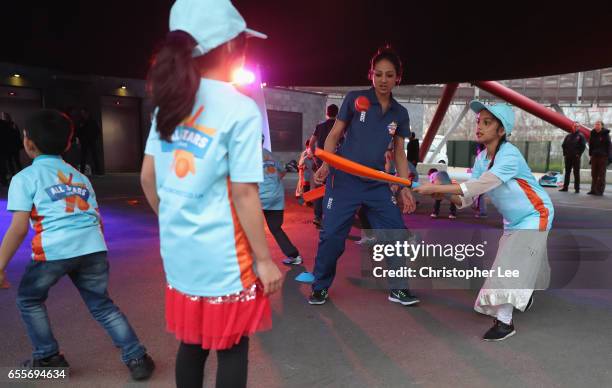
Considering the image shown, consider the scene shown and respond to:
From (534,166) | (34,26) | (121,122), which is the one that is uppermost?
(34,26)

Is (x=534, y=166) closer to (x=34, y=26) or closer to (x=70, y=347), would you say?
(x=34, y=26)

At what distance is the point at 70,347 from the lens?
279 cm

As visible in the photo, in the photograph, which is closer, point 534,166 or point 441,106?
point 441,106

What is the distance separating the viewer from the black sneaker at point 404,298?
3.63m

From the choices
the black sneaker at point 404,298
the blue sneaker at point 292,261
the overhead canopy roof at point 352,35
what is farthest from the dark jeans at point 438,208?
the black sneaker at point 404,298

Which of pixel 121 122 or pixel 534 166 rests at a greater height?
pixel 121 122

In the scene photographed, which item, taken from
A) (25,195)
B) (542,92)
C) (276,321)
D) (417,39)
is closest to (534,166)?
(542,92)

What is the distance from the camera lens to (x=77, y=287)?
2414mm

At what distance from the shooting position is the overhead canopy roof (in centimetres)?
711

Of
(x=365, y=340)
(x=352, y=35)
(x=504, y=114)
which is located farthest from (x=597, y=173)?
(x=365, y=340)

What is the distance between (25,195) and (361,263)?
3.55m

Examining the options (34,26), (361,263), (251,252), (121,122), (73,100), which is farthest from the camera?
(121,122)

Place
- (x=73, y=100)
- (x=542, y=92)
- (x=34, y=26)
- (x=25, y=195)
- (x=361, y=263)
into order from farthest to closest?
(x=542, y=92)
(x=73, y=100)
(x=34, y=26)
(x=361, y=263)
(x=25, y=195)

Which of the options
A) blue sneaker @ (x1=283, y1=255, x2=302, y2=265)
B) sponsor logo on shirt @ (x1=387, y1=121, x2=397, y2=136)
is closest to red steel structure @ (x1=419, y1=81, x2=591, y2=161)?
blue sneaker @ (x1=283, y1=255, x2=302, y2=265)
